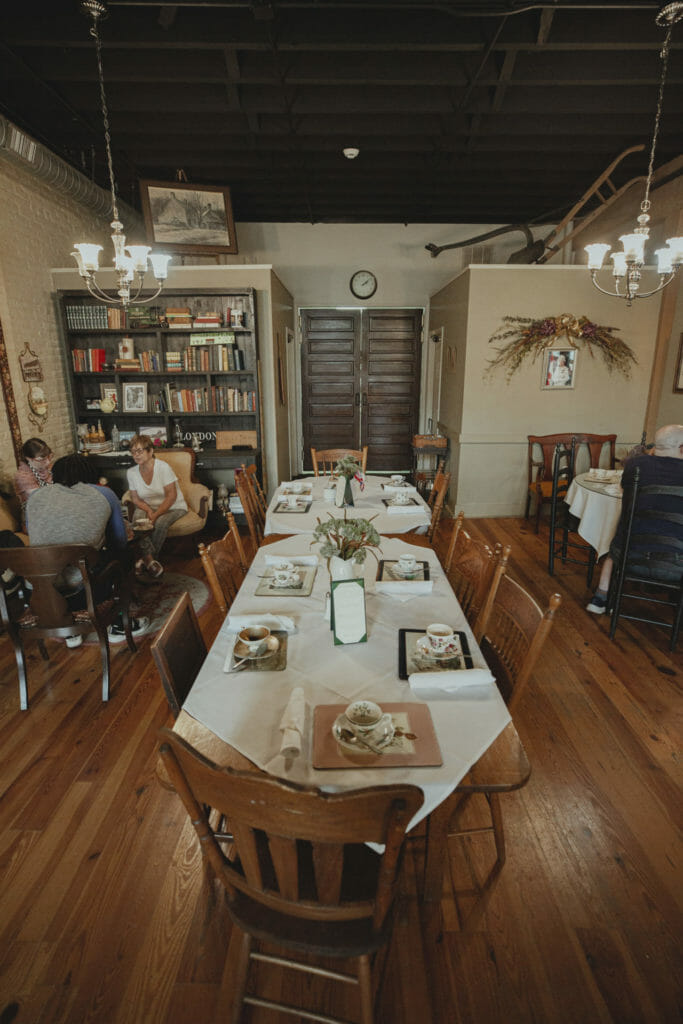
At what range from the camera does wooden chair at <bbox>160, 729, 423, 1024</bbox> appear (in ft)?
3.02

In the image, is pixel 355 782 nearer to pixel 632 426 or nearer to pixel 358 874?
pixel 358 874

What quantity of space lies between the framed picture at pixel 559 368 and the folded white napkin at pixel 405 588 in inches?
169


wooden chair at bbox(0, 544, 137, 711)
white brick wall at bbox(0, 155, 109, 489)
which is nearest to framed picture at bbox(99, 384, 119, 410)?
white brick wall at bbox(0, 155, 109, 489)

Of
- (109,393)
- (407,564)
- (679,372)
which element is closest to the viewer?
(407,564)

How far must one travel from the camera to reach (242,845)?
1060mm

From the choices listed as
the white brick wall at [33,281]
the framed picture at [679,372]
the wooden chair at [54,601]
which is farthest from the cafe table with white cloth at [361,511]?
the framed picture at [679,372]

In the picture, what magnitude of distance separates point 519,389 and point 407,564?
404 cm

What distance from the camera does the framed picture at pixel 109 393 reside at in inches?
208

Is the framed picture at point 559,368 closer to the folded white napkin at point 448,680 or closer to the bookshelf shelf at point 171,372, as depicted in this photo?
the bookshelf shelf at point 171,372

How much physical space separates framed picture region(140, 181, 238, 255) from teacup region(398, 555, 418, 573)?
431 centimetres

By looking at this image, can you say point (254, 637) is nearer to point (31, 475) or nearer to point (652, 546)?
point (652, 546)

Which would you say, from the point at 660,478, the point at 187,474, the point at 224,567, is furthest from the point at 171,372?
the point at 660,478

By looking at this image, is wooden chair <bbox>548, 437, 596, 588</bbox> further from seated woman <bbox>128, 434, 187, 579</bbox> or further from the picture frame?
the picture frame

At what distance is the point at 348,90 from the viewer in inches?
154
